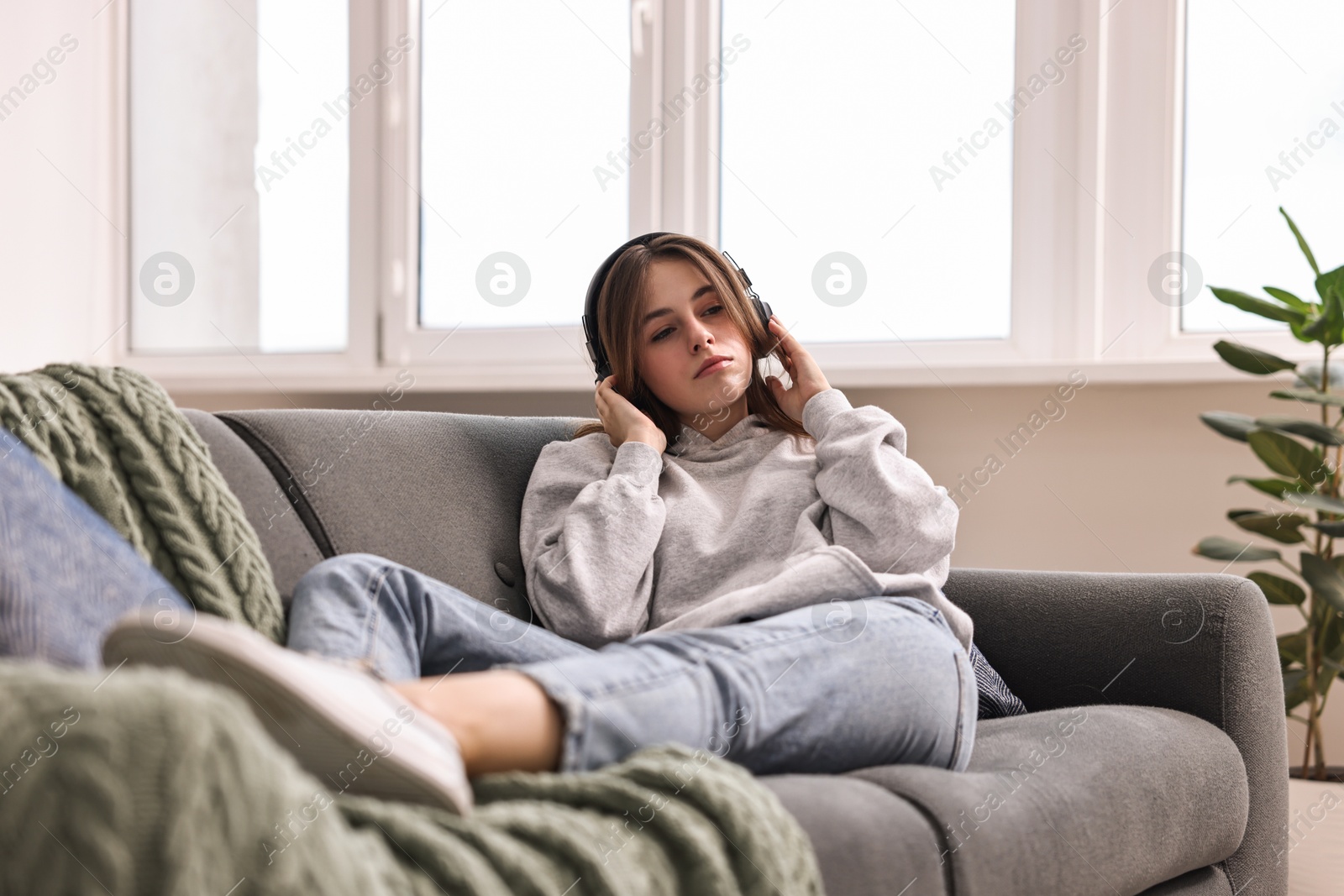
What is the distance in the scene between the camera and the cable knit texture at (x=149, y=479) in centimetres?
99

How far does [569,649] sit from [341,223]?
6.06 ft

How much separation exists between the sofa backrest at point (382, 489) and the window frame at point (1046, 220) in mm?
967

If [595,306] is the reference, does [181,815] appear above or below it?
below

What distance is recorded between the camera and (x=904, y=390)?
232 centimetres

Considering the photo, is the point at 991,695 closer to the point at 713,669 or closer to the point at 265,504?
the point at 713,669

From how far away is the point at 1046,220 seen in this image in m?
2.26

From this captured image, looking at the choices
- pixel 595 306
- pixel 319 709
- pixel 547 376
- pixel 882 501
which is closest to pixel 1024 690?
pixel 882 501

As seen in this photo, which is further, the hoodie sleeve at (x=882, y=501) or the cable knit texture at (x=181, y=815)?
the hoodie sleeve at (x=882, y=501)

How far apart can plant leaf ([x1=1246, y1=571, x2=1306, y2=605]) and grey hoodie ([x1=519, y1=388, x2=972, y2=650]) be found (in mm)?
755

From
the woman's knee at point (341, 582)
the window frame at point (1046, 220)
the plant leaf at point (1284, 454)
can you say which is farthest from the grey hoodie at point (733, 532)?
the window frame at point (1046, 220)

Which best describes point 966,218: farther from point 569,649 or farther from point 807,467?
point 569,649

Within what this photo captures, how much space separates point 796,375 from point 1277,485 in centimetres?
84

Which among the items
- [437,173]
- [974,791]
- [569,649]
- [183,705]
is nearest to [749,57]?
[437,173]

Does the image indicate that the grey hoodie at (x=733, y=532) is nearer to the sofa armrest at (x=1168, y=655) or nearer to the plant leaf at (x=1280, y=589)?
the sofa armrest at (x=1168, y=655)
